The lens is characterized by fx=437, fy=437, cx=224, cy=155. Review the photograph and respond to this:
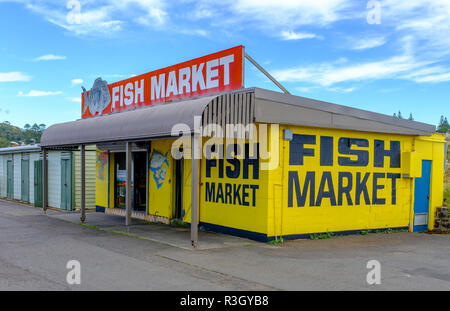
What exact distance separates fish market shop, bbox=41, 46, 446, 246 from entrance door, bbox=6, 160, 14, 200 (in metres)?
11.0

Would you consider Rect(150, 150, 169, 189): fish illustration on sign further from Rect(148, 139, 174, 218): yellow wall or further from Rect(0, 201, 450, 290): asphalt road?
Rect(0, 201, 450, 290): asphalt road

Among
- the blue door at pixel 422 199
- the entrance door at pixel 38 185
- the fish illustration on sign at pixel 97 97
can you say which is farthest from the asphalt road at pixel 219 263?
the entrance door at pixel 38 185

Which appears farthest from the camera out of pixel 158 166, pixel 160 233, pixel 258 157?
pixel 158 166

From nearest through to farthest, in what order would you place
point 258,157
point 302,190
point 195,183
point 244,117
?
point 195,183, point 244,117, point 258,157, point 302,190

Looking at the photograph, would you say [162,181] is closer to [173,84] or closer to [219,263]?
[173,84]

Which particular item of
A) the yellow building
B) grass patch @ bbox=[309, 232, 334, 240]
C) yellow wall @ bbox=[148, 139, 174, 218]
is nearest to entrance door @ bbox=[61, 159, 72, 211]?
the yellow building

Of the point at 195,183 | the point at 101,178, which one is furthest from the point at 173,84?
the point at 101,178

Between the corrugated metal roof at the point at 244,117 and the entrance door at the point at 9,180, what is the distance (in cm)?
1341

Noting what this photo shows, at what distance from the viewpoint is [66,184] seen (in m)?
18.8

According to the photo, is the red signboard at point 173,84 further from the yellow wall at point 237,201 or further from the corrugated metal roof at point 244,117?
the yellow wall at point 237,201

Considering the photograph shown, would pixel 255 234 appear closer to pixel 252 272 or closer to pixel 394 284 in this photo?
pixel 252 272

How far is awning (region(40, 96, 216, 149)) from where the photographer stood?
9.81 m

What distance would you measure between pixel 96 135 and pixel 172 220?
3.50 meters

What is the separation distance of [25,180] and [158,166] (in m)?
11.9
